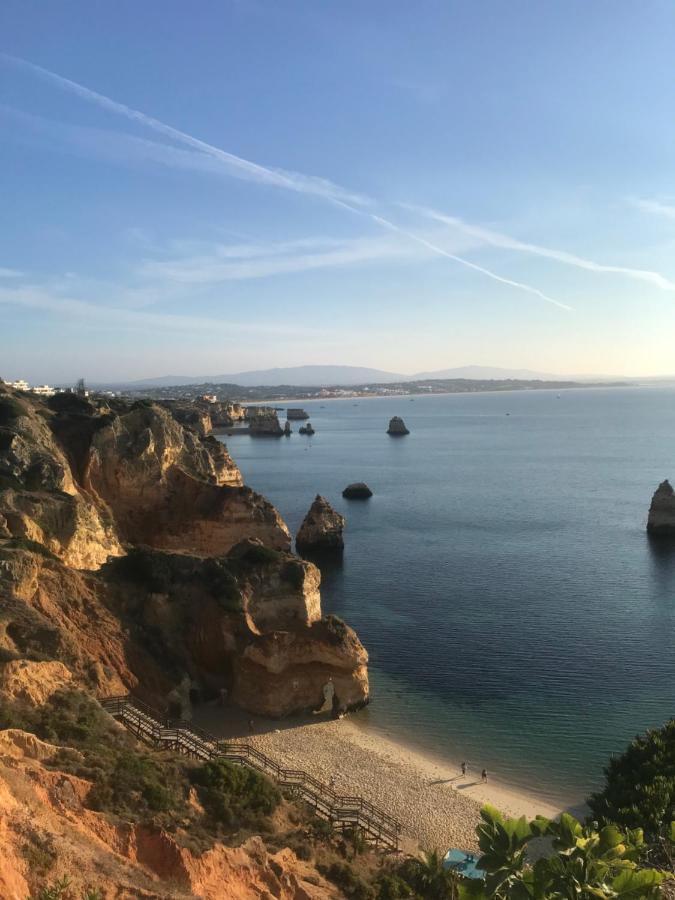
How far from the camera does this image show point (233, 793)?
20453 millimetres

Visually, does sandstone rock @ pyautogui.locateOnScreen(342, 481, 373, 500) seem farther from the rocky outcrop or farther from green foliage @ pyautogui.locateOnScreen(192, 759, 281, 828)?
green foliage @ pyautogui.locateOnScreen(192, 759, 281, 828)

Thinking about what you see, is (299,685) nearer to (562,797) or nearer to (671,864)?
(562,797)

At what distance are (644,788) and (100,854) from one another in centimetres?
1646

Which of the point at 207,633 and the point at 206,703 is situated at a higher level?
the point at 207,633

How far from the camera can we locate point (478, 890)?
1405cm

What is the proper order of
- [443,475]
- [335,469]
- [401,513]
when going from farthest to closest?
[335,469], [443,475], [401,513]

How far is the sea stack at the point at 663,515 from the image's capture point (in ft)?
240

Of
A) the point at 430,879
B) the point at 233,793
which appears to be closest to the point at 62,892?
the point at 233,793

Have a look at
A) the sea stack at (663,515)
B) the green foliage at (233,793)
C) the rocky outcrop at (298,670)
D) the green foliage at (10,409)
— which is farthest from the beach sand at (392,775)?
the sea stack at (663,515)

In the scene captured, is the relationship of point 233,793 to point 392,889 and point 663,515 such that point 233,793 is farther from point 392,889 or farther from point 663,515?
point 663,515

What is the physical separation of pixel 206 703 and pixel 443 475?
290 feet

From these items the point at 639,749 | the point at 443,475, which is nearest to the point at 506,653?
the point at 639,749

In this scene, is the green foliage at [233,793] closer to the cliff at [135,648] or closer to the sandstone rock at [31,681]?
the cliff at [135,648]

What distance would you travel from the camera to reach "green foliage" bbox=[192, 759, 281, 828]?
19.4 m
